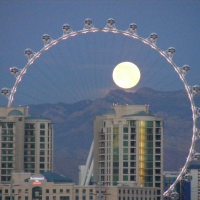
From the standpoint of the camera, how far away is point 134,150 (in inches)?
4648

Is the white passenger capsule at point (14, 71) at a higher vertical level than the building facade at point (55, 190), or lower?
higher

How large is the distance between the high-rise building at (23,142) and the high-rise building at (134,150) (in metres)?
5.55

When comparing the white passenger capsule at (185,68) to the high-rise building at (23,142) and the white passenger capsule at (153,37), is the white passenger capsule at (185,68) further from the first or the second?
the high-rise building at (23,142)

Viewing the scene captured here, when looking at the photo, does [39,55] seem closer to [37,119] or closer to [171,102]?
[37,119]

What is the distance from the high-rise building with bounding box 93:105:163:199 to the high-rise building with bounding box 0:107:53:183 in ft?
18.2

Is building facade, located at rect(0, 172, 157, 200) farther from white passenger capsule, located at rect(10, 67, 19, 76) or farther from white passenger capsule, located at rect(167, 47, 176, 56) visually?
white passenger capsule, located at rect(167, 47, 176, 56)

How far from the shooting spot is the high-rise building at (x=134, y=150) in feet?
386

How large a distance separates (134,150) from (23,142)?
1003 cm

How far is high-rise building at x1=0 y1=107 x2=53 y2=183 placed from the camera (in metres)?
119

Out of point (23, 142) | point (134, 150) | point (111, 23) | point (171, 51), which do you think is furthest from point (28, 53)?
point (134, 150)

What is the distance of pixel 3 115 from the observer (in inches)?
4751

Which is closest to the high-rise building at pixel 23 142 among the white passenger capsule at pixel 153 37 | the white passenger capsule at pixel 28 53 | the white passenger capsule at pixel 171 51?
the white passenger capsule at pixel 28 53

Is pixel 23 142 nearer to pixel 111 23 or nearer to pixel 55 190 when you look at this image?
pixel 55 190

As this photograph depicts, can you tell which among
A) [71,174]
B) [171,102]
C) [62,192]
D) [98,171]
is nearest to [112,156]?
[98,171]
